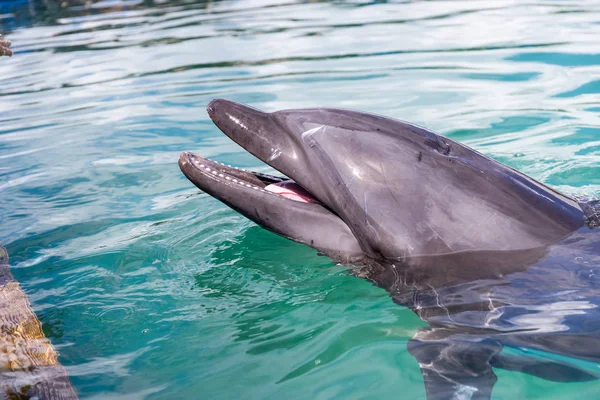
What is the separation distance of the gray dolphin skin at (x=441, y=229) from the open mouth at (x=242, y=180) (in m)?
0.02

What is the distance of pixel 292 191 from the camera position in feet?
14.8

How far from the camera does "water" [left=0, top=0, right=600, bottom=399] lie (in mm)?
4008

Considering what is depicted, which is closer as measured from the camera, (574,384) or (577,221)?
(574,384)

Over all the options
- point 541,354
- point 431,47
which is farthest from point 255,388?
point 431,47

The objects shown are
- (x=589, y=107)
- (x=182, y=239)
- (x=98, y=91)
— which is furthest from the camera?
(x=98, y=91)

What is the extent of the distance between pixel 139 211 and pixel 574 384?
4.19 metres

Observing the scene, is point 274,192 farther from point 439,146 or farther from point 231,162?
point 231,162

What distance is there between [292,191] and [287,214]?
254 millimetres

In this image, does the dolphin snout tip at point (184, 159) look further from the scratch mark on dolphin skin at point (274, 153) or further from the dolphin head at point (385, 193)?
the scratch mark on dolphin skin at point (274, 153)

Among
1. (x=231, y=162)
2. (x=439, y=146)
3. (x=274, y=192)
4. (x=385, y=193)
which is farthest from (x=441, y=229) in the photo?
(x=231, y=162)

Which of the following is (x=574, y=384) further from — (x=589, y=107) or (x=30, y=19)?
(x=30, y=19)

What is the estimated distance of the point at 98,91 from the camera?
11930 millimetres

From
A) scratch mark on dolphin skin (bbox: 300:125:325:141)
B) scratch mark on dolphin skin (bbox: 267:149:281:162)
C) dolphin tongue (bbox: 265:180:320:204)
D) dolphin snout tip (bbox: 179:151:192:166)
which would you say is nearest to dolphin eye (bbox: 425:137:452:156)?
scratch mark on dolphin skin (bbox: 300:125:325:141)

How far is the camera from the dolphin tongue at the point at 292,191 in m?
4.44
